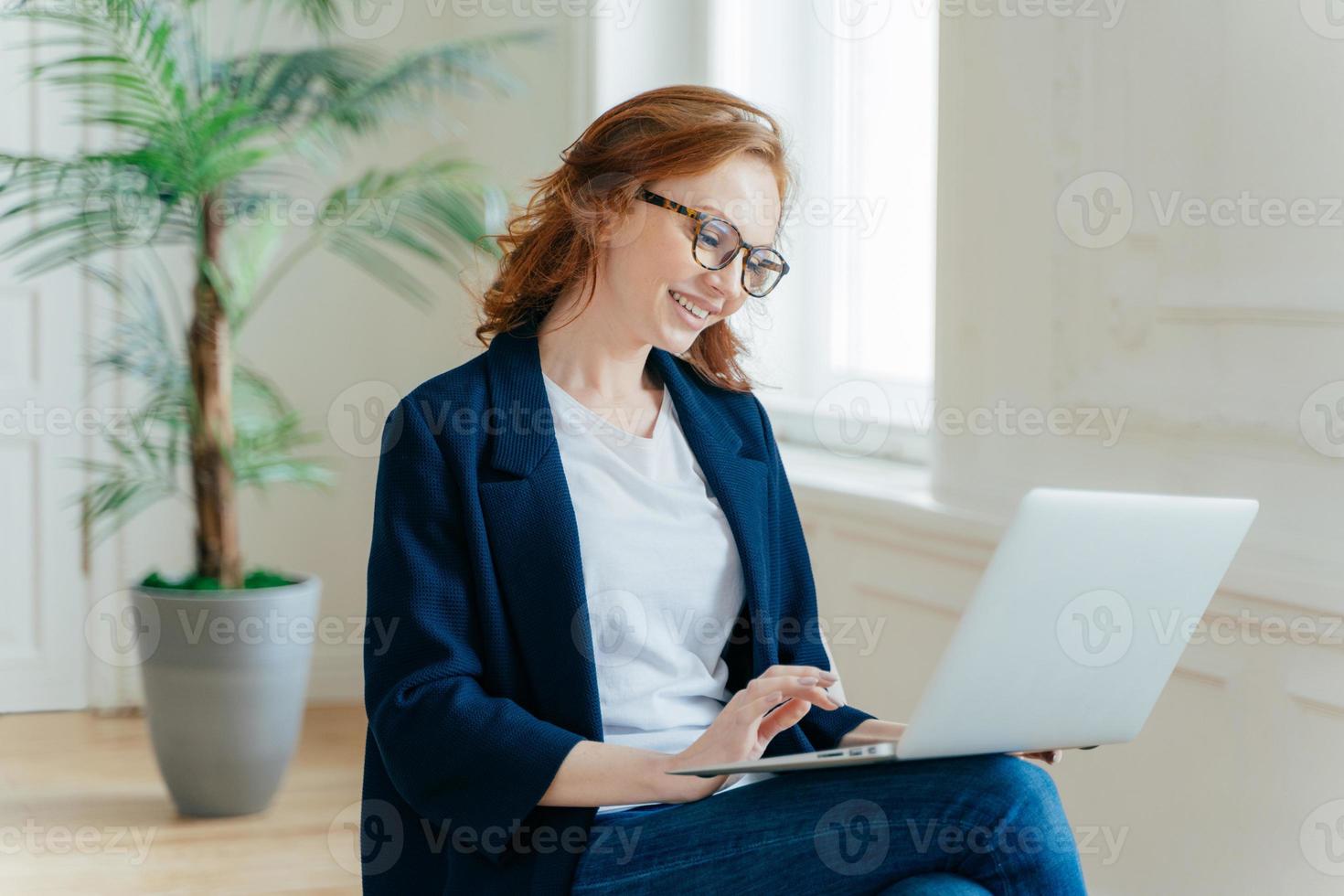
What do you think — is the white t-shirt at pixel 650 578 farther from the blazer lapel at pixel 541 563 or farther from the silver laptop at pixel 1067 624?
the silver laptop at pixel 1067 624

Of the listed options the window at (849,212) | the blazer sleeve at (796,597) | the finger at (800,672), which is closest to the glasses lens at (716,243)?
the blazer sleeve at (796,597)

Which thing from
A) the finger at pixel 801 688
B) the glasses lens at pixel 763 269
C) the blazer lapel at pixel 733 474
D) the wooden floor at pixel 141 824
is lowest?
the wooden floor at pixel 141 824

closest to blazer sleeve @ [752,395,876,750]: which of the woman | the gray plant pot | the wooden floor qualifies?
the woman

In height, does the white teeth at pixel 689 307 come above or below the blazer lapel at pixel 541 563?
above

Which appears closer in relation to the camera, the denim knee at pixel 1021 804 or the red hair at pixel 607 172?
the denim knee at pixel 1021 804

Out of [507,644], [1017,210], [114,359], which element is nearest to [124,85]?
[114,359]

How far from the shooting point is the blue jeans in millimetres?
1192

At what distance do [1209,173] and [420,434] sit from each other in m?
1.03

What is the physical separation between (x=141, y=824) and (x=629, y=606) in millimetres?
2042

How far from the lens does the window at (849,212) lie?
289 cm

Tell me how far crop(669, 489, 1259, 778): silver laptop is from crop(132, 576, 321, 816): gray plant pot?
6.58 ft

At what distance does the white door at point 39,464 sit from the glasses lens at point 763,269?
9.47ft

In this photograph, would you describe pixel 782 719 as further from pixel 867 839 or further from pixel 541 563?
pixel 541 563

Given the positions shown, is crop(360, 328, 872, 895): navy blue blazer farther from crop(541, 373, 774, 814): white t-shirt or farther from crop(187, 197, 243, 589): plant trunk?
crop(187, 197, 243, 589): plant trunk
